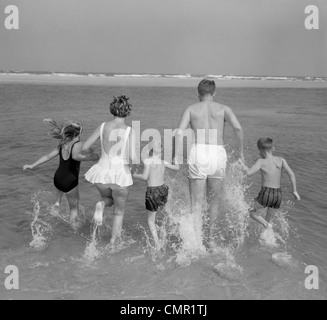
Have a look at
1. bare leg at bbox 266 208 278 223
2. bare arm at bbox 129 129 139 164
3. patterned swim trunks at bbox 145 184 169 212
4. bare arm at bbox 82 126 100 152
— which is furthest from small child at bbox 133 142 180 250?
bare leg at bbox 266 208 278 223

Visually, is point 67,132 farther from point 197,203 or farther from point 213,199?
point 213,199

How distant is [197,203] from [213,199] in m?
0.22

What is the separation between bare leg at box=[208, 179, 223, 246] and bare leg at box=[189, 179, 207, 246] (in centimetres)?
10

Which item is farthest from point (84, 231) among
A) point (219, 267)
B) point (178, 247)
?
point (219, 267)

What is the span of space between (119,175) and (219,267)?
1.67m

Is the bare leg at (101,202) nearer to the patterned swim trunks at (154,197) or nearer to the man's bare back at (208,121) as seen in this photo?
the patterned swim trunks at (154,197)

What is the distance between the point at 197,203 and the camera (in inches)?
193

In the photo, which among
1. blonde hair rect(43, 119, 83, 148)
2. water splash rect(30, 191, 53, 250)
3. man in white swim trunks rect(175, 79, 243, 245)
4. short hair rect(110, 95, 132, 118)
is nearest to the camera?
short hair rect(110, 95, 132, 118)

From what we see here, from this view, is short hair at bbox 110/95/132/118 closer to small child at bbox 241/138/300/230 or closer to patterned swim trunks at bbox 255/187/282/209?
small child at bbox 241/138/300/230

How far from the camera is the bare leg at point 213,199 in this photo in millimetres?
4826

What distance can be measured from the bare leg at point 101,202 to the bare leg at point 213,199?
1311 mm

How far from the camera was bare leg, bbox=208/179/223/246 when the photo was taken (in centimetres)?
483

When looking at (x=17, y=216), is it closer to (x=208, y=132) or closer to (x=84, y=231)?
(x=84, y=231)
